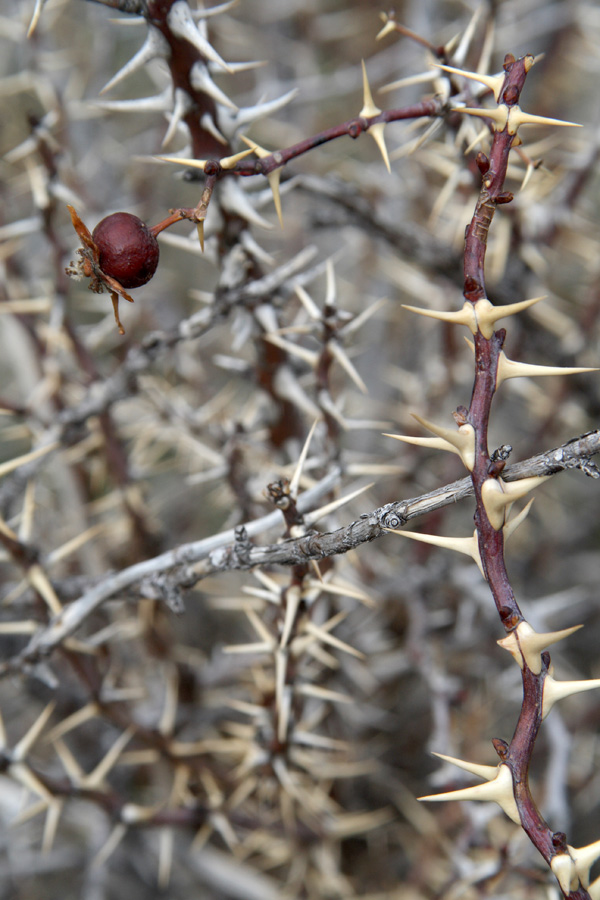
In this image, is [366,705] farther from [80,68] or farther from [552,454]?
[80,68]

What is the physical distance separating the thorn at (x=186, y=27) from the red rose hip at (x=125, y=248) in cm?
21

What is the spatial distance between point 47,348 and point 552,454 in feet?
2.72

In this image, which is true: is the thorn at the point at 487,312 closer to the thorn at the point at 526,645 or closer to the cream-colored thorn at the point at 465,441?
the cream-colored thorn at the point at 465,441

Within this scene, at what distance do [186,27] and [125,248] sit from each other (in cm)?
25

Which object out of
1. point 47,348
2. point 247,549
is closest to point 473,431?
point 247,549

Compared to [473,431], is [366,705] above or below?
below

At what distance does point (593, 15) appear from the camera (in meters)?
1.25

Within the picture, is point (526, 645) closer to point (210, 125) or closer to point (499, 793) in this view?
point (499, 793)

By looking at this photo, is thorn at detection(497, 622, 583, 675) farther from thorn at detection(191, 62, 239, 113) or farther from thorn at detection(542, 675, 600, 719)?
thorn at detection(191, 62, 239, 113)

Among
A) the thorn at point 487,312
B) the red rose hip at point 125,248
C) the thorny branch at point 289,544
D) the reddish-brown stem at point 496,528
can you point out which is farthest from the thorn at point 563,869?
the red rose hip at point 125,248

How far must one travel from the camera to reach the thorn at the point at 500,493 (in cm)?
46

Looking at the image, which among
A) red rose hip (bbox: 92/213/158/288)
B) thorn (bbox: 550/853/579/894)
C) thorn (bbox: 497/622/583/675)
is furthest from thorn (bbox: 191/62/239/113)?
thorn (bbox: 550/853/579/894)

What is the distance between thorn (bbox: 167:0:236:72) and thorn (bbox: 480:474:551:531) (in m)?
0.42

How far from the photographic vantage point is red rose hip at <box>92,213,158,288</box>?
1.49ft
